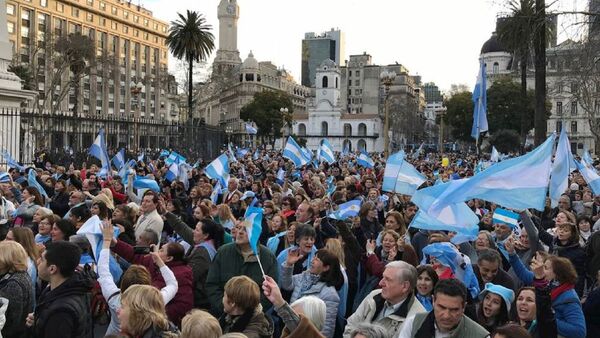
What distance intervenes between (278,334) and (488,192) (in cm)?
287

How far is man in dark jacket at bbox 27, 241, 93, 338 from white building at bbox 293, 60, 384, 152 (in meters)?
116

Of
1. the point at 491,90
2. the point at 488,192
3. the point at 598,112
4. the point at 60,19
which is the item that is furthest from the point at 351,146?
the point at 488,192

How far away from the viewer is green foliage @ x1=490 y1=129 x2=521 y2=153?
2763 inches

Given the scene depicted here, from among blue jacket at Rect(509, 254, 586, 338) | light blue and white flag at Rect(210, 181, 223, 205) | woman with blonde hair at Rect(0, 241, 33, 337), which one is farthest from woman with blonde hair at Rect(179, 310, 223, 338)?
light blue and white flag at Rect(210, 181, 223, 205)

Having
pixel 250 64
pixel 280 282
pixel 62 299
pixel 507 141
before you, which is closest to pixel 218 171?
pixel 280 282

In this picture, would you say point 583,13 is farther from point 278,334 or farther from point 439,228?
point 278,334

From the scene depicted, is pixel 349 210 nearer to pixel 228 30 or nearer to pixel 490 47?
pixel 490 47

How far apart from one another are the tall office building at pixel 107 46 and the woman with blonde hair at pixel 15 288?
203ft

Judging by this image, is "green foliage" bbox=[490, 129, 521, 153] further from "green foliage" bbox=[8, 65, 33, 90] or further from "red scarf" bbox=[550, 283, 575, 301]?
"red scarf" bbox=[550, 283, 575, 301]

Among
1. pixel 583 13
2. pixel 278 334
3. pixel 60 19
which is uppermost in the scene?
pixel 60 19

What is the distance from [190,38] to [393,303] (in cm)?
4051

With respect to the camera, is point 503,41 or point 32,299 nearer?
point 32,299

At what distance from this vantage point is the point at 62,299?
15.9 feet

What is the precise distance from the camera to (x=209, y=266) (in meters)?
6.75
